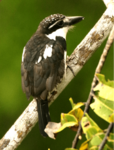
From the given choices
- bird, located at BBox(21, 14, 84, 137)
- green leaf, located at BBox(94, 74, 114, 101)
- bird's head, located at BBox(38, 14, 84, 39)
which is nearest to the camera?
green leaf, located at BBox(94, 74, 114, 101)

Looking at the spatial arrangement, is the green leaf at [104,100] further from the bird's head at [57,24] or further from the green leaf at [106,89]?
the bird's head at [57,24]

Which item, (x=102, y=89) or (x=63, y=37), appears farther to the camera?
(x=63, y=37)

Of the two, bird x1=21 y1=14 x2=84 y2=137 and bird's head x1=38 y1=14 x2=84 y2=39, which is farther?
bird's head x1=38 y1=14 x2=84 y2=39

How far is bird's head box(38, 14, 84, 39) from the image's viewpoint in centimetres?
98

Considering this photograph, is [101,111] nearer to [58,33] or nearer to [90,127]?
[90,127]

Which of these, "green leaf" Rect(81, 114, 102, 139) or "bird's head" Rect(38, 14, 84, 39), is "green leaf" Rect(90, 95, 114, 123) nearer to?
"green leaf" Rect(81, 114, 102, 139)

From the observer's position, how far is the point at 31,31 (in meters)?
1.85

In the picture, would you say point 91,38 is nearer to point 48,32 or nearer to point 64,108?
point 48,32

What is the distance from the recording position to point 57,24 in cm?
98

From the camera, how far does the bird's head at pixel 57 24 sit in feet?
3.22

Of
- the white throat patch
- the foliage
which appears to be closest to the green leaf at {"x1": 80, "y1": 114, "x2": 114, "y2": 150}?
the foliage

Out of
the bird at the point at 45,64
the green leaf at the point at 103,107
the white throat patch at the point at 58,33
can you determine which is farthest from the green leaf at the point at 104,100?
the white throat patch at the point at 58,33

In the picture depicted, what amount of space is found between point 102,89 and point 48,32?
75 centimetres

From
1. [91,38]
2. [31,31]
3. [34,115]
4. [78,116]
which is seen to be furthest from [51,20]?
[31,31]
